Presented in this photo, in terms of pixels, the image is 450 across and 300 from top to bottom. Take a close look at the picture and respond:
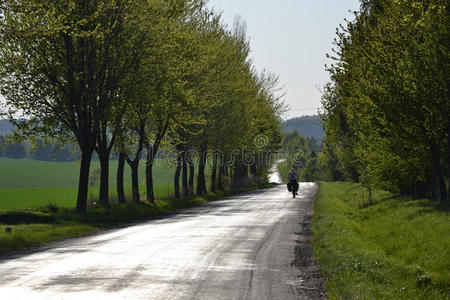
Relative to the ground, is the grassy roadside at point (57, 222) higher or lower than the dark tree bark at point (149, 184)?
lower

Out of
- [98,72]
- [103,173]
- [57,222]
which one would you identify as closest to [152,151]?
[103,173]

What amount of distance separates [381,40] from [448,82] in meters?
3.85

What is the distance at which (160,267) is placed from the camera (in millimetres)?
11297

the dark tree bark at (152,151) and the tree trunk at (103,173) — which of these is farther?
the dark tree bark at (152,151)

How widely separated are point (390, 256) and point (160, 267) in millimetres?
5509

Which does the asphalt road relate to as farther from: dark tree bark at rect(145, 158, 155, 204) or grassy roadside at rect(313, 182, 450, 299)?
dark tree bark at rect(145, 158, 155, 204)

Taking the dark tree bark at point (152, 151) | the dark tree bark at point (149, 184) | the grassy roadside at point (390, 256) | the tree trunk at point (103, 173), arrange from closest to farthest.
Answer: the grassy roadside at point (390, 256)
the tree trunk at point (103, 173)
the dark tree bark at point (149, 184)
the dark tree bark at point (152, 151)

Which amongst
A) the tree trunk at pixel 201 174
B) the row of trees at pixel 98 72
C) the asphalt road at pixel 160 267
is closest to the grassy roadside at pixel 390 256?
the asphalt road at pixel 160 267

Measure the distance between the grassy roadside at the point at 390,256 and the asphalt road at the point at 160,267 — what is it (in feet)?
2.74

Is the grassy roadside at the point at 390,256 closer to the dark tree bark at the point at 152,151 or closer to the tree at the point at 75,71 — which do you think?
the tree at the point at 75,71

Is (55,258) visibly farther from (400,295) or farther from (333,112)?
(333,112)

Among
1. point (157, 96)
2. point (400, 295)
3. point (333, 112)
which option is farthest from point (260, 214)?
point (333, 112)

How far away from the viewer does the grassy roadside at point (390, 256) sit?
9.28m

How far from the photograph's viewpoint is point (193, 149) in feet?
147
